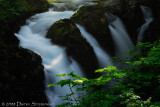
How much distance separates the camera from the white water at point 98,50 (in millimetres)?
7828

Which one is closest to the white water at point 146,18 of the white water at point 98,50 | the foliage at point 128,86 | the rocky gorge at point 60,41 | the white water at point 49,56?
the rocky gorge at point 60,41

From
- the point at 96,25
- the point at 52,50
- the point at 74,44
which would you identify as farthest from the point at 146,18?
the point at 52,50

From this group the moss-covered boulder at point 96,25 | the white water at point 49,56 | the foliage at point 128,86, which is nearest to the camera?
the foliage at point 128,86

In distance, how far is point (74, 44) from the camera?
277 inches

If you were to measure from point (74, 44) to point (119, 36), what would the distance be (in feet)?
17.3

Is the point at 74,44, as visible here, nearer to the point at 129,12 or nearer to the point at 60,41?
the point at 60,41

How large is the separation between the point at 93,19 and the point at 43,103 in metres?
6.94

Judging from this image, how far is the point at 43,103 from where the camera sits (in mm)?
4504

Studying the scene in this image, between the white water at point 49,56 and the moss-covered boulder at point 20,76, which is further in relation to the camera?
the white water at point 49,56

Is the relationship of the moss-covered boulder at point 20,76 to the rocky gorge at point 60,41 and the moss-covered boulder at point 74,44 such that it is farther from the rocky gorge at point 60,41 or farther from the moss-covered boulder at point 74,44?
the moss-covered boulder at point 74,44

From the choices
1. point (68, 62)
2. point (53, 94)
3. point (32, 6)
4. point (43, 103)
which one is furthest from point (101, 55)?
point (32, 6)

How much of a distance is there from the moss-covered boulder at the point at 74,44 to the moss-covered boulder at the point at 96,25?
1866mm

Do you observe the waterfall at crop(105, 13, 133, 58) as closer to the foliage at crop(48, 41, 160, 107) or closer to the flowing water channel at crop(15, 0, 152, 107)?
the flowing water channel at crop(15, 0, 152, 107)

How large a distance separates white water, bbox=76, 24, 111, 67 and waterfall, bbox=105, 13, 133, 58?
1.77 meters
